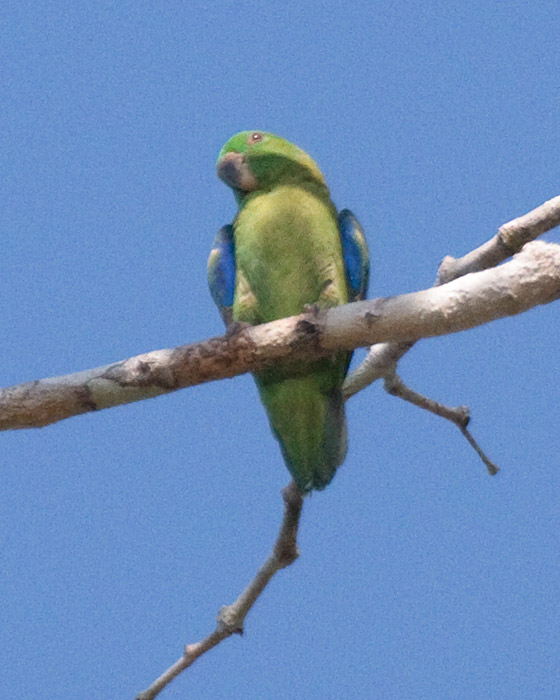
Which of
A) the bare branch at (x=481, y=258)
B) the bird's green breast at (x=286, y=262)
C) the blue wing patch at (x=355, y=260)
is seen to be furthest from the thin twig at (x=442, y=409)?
the bird's green breast at (x=286, y=262)

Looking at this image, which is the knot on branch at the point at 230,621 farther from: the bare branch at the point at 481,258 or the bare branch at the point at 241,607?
the bare branch at the point at 481,258

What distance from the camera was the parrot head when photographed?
3795 mm

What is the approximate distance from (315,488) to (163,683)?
101 centimetres

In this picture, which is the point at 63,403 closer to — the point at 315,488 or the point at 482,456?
the point at 315,488

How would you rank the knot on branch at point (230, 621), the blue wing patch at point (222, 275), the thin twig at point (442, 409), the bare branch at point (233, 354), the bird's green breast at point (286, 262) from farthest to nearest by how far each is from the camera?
the thin twig at point (442, 409), the knot on branch at point (230, 621), the blue wing patch at point (222, 275), the bird's green breast at point (286, 262), the bare branch at point (233, 354)

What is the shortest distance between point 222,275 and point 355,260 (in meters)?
0.51

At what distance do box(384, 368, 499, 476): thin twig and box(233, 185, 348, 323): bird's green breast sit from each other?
2.01 ft

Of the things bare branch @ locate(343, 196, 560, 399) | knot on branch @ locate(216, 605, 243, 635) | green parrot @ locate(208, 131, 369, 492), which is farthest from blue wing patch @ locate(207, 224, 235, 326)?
knot on branch @ locate(216, 605, 243, 635)

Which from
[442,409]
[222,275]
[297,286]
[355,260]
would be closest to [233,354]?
[297,286]

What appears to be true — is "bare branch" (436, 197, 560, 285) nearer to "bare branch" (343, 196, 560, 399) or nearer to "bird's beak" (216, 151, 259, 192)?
"bare branch" (343, 196, 560, 399)

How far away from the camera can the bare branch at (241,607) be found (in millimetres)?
3549

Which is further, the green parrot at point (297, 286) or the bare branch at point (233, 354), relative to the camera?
the green parrot at point (297, 286)

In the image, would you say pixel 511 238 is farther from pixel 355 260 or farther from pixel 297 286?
pixel 297 286

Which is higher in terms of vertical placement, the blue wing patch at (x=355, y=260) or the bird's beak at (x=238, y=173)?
the bird's beak at (x=238, y=173)
